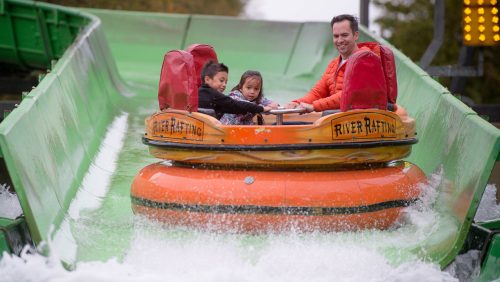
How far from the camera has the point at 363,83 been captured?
6.52 metres

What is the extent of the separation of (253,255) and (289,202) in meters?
0.46

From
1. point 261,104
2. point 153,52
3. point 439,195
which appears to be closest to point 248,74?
point 261,104

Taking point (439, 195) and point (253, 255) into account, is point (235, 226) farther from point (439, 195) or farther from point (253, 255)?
point (439, 195)

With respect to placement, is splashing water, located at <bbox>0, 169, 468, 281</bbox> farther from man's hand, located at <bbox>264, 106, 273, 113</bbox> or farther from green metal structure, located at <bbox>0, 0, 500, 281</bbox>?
man's hand, located at <bbox>264, 106, 273, 113</bbox>

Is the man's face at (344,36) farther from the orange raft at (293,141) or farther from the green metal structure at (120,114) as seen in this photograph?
the orange raft at (293,141)

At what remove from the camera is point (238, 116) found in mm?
7141

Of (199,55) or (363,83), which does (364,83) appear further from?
(199,55)

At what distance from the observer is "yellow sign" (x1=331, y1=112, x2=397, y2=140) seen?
6.38 metres

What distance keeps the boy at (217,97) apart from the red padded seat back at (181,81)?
0.18 metres

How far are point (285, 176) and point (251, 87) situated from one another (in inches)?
34.7

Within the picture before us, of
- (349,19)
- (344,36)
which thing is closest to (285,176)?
(344,36)

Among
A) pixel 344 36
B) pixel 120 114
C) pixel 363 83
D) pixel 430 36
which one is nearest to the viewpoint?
pixel 363 83

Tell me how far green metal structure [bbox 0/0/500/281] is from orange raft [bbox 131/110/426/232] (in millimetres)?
346

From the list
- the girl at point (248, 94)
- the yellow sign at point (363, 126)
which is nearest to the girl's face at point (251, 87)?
the girl at point (248, 94)
